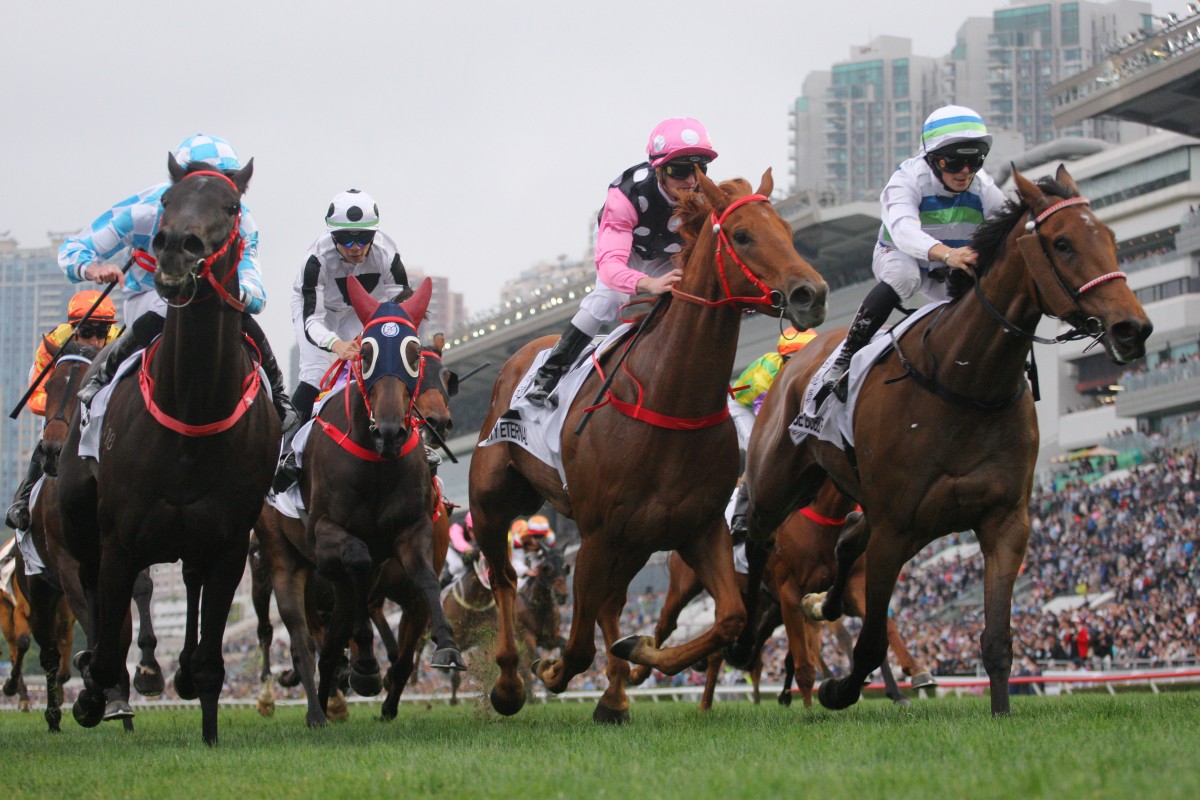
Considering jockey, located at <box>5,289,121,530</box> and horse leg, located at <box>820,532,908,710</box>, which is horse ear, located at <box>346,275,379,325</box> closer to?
jockey, located at <box>5,289,121,530</box>

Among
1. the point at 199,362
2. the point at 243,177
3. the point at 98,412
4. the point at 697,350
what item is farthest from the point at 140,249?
the point at 697,350

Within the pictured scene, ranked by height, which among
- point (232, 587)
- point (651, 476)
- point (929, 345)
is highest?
point (929, 345)

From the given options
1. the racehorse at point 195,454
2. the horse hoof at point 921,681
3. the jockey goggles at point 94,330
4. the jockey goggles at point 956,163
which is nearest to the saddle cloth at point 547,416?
the racehorse at point 195,454

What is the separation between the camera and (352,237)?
33.9ft

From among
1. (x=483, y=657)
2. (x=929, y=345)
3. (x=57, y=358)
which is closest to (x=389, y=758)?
(x=929, y=345)

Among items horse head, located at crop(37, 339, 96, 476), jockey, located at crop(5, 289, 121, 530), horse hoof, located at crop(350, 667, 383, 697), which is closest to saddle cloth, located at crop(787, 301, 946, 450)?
horse hoof, located at crop(350, 667, 383, 697)

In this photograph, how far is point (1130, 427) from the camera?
41.7 metres

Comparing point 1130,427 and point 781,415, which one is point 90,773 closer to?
point 781,415

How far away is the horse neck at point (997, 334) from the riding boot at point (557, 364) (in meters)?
2.31

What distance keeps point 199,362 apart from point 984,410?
3.76 meters

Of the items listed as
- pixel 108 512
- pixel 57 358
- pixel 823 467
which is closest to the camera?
pixel 108 512

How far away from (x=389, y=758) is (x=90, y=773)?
1182 millimetres

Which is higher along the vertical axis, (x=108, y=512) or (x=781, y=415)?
(x=781, y=415)

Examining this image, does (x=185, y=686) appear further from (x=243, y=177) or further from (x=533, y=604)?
(x=533, y=604)
